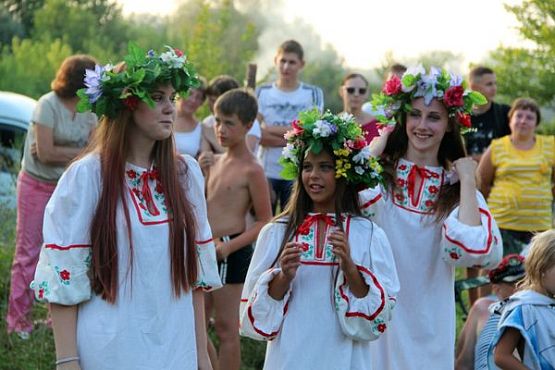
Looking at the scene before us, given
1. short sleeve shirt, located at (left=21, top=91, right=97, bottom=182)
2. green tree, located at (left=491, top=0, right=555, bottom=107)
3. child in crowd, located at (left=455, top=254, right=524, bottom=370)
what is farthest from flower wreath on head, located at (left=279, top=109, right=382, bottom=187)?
green tree, located at (left=491, top=0, right=555, bottom=107)

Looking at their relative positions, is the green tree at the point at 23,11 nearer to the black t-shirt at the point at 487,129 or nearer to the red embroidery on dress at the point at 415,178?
the black t-shirt at the point at 487,129

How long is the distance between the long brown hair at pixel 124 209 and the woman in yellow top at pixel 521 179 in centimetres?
522

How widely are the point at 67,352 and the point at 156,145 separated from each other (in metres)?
0.95

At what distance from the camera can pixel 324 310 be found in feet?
17.4

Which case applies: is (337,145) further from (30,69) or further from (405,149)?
(30,69)

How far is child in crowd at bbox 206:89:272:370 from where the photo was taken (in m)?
7.50

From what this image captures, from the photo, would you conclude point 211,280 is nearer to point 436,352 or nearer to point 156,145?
point 156,145

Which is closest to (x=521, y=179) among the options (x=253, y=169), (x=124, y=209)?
(x=253, y=169)

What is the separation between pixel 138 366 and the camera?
4582 mm

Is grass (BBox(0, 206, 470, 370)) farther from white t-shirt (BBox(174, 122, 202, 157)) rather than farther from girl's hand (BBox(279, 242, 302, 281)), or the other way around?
girl's hand (BBox(279, 242, 302, 281))

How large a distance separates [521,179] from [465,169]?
3791 mm

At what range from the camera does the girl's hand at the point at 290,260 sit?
5215 millimetres

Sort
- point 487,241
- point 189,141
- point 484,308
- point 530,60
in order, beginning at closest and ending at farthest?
point 487,241, point 484,308, point 189,141, point 530,60

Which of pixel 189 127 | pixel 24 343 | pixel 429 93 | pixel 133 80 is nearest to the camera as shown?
pixel 133 80
